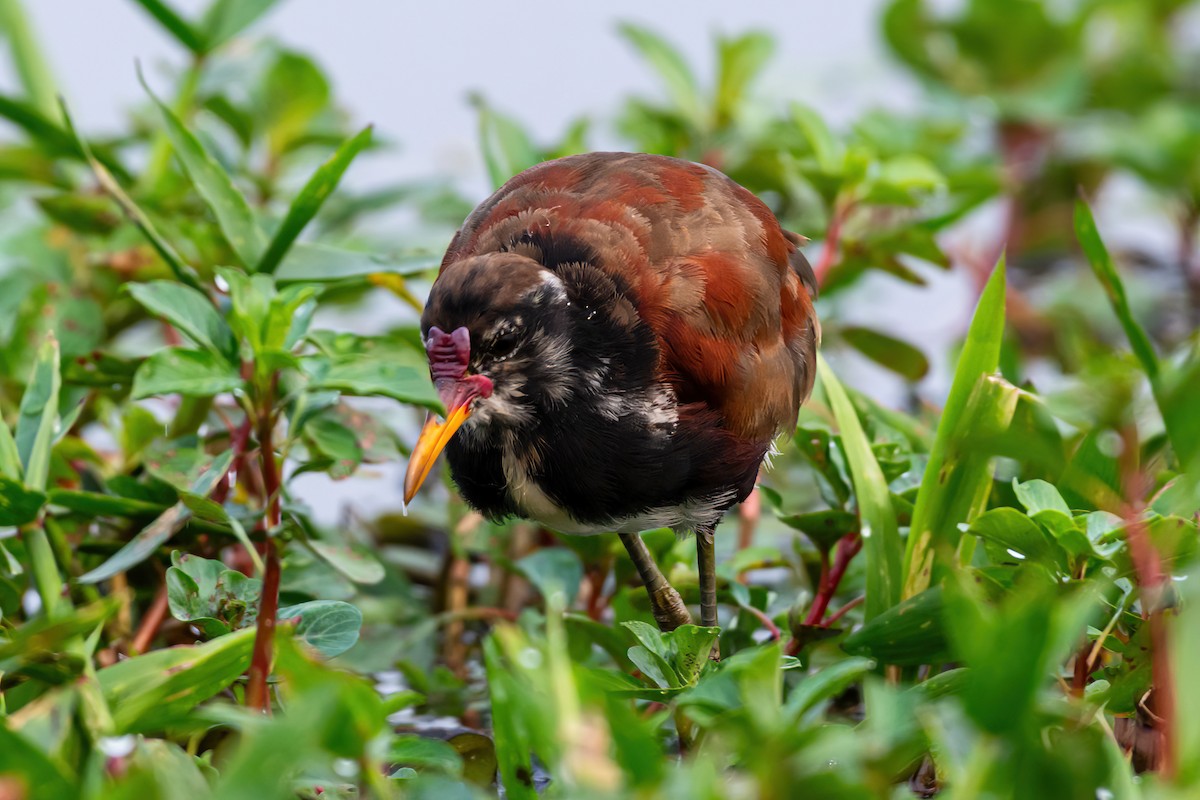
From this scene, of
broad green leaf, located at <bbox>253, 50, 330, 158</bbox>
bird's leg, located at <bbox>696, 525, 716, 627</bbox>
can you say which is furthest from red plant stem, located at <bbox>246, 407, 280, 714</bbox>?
broad green leaf, located at <bbox>253, 50, 330, 158</bbox>

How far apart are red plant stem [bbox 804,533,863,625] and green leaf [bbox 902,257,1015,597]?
20cm

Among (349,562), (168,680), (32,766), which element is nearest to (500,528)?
(349,562)

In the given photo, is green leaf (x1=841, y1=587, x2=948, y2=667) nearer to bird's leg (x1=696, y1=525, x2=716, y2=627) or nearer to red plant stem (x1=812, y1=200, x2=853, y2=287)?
bird's leg (x1=696, y1=525, x2=716, y2=627)

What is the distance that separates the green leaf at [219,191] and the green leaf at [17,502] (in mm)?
812

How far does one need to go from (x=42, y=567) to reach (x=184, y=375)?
1.25ft

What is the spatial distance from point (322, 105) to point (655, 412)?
81.0 inches

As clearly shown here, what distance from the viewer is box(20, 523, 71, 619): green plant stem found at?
6.63ft

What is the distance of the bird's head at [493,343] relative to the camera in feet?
7.55

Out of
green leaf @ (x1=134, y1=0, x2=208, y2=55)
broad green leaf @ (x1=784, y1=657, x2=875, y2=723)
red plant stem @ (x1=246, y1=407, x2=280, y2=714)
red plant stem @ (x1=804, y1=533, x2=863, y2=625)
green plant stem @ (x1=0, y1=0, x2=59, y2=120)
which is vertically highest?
green leaf @ (x1=134, y1=0, x2=208, y2=55)

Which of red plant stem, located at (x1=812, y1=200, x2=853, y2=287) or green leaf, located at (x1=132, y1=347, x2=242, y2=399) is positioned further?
red plant stem, located at (x1=812, y1=200, x2=853, y2=287)

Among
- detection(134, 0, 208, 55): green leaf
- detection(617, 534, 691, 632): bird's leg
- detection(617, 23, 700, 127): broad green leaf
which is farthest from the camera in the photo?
detection(617, 23, 700, 127): broad green leaf

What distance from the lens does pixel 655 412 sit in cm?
244

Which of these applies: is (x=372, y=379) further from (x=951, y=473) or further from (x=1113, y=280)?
(x=1113, y=280)

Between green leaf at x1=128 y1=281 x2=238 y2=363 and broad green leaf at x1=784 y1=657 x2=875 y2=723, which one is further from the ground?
green leaf at x1=128 y1=281 x2=238 y2=363
